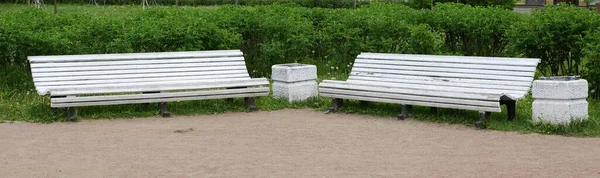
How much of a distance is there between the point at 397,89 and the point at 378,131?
0.86m

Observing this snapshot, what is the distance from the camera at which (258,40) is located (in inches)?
543

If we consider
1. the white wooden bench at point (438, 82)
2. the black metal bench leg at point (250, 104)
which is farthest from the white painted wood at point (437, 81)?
the black metal bench leg at point (250, 104)

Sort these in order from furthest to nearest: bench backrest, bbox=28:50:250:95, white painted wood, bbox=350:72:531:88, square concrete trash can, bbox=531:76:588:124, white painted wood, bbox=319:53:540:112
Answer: bench backrest, bbox=28:50:250:95, white painted wood, bbox=350:72:531:88, white painted wood, bbox=319:53:540:112, square concrete trash can, bbox=531:76:588:124

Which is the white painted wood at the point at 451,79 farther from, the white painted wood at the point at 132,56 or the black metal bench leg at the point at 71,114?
the black metal bench leg at the point at 71,114

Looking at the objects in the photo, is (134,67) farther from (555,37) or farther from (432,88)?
(555,37)

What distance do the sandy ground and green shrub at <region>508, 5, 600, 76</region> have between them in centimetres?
230

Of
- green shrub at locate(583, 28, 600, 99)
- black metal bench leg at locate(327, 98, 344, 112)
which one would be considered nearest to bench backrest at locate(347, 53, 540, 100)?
black metal bench leg at locate(327, 98, 344, 112)

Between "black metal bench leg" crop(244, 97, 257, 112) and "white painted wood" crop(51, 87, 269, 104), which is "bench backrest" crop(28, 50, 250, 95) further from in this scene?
"black metal bench leg" crop(244, 97, 257, 112)

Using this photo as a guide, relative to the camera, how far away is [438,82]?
417 inches

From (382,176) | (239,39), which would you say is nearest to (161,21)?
(239,39)

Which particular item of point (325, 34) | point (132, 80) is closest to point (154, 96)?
point (132, 80)

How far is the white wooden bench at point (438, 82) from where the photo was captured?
969cm

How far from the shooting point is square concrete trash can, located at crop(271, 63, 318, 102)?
11.4 meters

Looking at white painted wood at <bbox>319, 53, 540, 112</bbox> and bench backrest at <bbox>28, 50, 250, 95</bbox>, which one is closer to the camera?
white painted wood at <bbox>319, 53, 540, 112</bbox>
